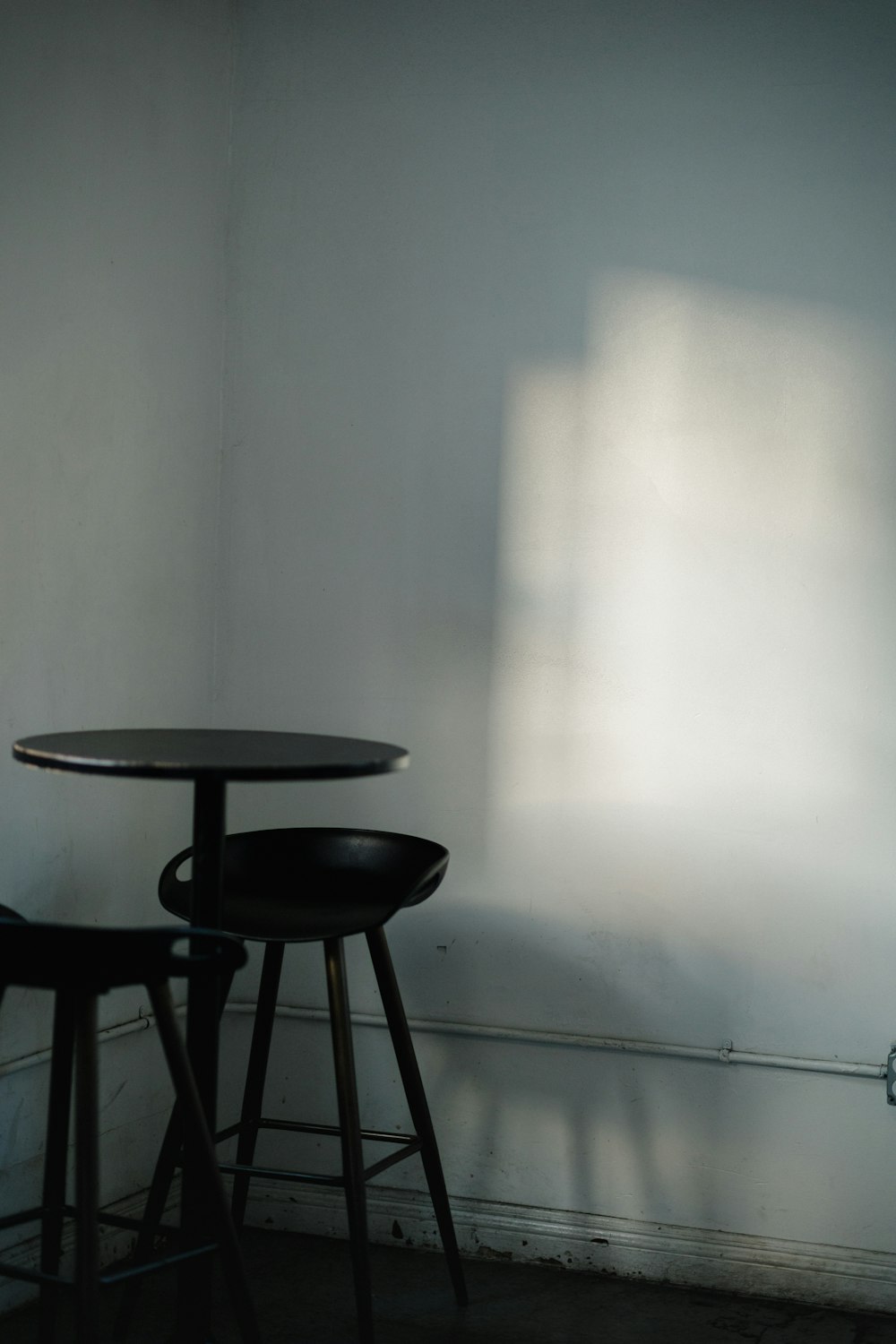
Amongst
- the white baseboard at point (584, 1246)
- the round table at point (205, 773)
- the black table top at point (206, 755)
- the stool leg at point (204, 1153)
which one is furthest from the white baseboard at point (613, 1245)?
the black table top at point (206, 755)

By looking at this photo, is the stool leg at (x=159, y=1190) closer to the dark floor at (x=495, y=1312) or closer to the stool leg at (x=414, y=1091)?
the dark floor at (x=495, y=1312)

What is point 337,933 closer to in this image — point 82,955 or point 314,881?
point 314,881

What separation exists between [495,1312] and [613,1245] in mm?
341

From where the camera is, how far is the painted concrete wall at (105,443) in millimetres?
2572

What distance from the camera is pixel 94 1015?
5.42 ft

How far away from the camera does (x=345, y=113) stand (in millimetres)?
3107

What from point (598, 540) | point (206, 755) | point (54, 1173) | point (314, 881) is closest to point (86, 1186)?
point (54, 1173)

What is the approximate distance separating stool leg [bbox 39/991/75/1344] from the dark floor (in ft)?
1.38

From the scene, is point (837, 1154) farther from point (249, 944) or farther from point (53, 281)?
point (53, 281)

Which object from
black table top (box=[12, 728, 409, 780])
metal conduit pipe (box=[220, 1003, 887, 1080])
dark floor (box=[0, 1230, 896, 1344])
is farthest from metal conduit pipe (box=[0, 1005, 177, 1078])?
black table top (box=[12, 728, 409, 780])

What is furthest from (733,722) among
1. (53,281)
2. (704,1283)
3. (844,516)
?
(53,281)

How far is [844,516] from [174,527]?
1.54m

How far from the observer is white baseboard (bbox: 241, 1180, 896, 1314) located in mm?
2750

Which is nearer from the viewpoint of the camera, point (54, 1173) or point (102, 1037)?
point (54, 1173)
